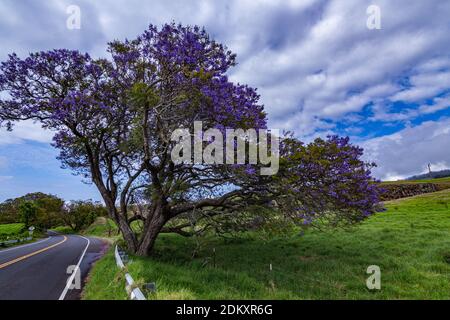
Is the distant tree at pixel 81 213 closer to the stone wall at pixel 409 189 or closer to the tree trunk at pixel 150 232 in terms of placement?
the stone wall at pixel 409 189

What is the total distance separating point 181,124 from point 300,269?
750 cm

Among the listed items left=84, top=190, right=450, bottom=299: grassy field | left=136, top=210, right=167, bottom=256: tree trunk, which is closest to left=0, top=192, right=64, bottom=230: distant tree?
left=84, top=190, right=450, bottom=299: grassy field

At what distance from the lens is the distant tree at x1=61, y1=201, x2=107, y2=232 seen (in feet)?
252

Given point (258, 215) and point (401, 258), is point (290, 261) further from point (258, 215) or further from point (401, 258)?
point (401, 258)

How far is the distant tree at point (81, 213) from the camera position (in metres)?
76.9

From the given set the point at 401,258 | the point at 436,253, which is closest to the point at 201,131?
the point at 401,258

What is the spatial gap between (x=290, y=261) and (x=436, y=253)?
6.47m

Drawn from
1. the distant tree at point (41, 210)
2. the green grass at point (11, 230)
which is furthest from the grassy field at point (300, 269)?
the distant tree at point (41, 210)

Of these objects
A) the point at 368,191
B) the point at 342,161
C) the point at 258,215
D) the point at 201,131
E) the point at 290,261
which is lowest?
the point at 290,261

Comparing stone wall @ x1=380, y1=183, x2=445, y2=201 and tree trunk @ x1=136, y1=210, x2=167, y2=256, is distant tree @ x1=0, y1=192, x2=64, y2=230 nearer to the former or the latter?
tree trunk @ x1=136, y1=210, x2=167, y2=256

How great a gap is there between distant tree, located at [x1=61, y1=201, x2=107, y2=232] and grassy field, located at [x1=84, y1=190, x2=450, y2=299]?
213 ft

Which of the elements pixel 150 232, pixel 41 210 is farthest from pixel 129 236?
pixel 41 210
